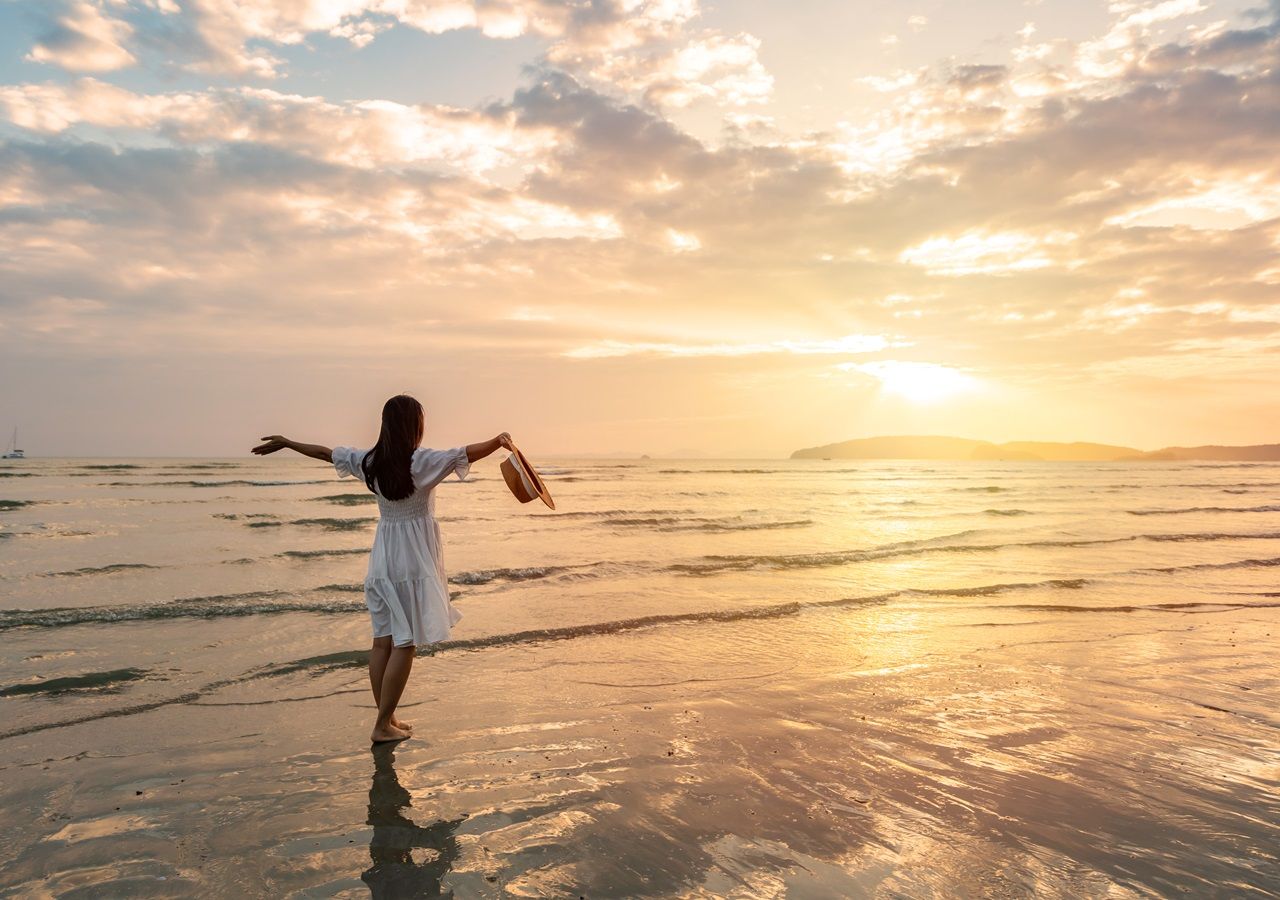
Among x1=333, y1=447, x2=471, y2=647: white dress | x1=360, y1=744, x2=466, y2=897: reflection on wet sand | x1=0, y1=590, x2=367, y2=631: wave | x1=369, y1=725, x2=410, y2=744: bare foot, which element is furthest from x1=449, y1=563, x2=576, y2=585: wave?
x1=360, y1=744, x2=466, y2=897: reflection on wet sand

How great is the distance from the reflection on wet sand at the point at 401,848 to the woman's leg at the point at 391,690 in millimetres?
832

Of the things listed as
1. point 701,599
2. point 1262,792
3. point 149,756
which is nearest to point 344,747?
point 149,756

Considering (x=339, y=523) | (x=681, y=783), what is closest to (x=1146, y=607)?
(x=681, y=783)

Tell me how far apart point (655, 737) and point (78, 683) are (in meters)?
6.10

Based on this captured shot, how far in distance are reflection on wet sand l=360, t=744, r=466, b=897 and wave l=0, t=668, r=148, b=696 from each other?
181 inches

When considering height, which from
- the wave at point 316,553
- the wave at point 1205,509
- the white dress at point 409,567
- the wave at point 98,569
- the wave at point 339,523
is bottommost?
the wave at point 339,523

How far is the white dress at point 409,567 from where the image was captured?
589cm

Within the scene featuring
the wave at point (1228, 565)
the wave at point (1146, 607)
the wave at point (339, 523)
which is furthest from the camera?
the wave at point (339, 523)

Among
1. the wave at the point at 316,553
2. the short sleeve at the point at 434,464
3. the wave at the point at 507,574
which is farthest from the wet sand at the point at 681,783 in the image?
the wave at the point at 316,553

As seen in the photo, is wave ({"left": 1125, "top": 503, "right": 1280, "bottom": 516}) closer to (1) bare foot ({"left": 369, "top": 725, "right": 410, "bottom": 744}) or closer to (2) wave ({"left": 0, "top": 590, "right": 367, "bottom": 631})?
(2) wave ({"left": 0, "top": 590, "right": 367, "bottom": 631})

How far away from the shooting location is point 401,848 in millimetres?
4207

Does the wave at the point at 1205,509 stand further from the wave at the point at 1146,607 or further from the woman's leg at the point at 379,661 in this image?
the woman's leg at the point at 379,661

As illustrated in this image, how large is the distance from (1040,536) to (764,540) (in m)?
8.40

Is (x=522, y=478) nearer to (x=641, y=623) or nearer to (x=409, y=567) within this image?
(x=409, y=567)
